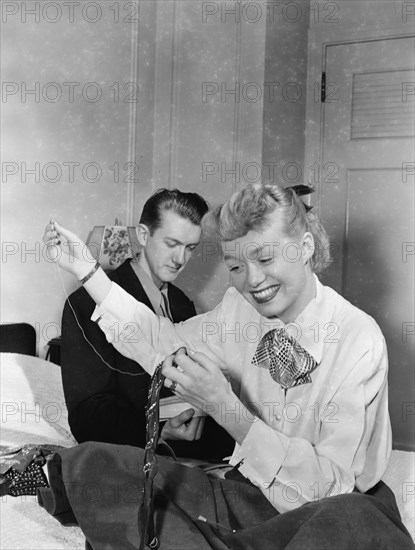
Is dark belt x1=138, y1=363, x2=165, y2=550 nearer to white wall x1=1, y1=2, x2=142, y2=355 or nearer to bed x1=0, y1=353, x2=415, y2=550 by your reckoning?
bed x1=0, y1=353, x2=415, y2=550

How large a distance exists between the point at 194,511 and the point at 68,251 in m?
0.66

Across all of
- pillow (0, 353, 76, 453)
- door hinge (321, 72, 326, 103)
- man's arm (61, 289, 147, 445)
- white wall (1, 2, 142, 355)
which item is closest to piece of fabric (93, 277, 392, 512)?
man's arm (61, 289, 147, 445)

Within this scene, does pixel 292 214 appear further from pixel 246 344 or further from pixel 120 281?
pixel 120 281

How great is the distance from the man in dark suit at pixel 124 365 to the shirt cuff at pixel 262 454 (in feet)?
1.44

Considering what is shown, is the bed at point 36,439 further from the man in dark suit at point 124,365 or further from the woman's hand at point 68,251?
the woman's hand at point 68,251

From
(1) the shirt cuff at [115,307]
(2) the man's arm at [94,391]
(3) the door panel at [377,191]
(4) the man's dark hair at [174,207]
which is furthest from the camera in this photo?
(3) the door panel at [377,191]

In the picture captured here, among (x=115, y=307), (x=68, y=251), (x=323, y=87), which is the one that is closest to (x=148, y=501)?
(x=115, y=307)

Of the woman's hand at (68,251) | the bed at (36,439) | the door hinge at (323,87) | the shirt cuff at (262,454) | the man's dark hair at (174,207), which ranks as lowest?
the bed at (36,439)

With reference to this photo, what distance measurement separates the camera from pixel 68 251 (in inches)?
67.1

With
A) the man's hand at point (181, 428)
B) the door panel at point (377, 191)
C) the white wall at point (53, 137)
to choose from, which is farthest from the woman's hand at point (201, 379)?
the door panel at point (377, 191)

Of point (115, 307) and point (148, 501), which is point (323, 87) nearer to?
point (115, 307)

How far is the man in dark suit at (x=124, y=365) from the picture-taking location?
1.87 metres

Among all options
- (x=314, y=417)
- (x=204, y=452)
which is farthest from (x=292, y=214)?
(x=204, y=452)

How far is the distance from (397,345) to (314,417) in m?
2.03
